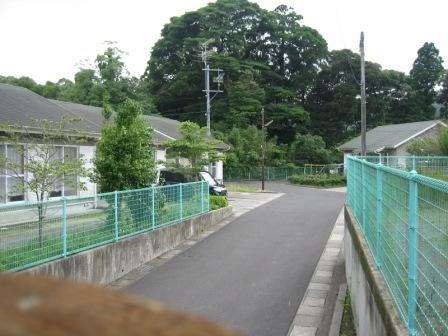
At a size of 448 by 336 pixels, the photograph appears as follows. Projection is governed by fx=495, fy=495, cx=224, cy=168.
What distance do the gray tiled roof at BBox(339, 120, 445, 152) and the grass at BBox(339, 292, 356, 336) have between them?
34.6 metres

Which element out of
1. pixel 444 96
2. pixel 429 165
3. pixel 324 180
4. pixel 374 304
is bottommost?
pixel 324 180

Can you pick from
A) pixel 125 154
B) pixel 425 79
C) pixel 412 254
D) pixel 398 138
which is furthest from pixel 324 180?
pixel 412 254

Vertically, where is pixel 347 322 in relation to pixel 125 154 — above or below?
below

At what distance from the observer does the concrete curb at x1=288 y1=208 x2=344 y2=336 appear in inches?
274

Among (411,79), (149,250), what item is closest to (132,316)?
(149,250)

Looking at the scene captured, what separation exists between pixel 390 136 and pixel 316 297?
3870 cm

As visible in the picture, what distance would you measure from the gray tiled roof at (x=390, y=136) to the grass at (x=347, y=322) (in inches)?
1362

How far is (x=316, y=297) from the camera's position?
8.41m

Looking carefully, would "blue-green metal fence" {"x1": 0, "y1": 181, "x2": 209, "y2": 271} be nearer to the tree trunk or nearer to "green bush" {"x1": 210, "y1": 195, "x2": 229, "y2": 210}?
the tree trunk

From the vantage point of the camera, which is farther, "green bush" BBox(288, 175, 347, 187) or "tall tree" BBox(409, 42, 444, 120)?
"tall tree" BBox(409, 42, 444, 120)

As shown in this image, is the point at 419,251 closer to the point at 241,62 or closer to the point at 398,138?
the point at 398,138

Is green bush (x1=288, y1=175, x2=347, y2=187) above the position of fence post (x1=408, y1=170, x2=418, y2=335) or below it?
below

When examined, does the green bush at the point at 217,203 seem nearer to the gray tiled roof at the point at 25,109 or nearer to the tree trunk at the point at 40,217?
the gray tiled roof at the point at 25,109

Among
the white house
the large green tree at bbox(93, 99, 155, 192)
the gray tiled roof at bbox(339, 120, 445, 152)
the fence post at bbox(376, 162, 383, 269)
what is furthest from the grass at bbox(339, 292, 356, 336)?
the gray tiled roof at bbox(339, 120, 445, 152)
